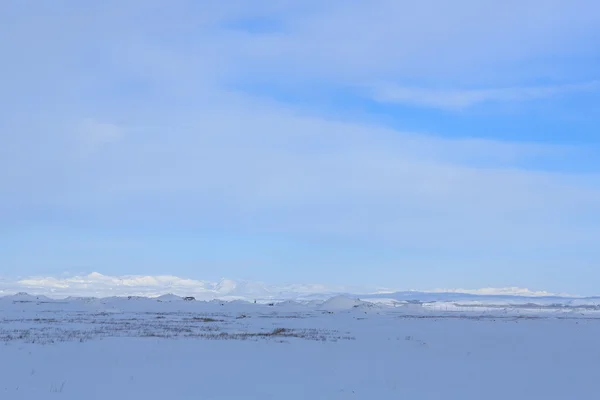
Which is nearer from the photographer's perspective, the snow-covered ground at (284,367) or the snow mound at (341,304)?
the snow-covered ground at (284,367)

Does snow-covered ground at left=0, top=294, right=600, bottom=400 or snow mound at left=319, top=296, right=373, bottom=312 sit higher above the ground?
snow mound at left=319, top=296, right=373, bottom=312

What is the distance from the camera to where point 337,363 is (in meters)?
23.8

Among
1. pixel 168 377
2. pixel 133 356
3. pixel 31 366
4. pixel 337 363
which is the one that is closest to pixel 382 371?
pixel 337 363

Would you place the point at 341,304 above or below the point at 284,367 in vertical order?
above

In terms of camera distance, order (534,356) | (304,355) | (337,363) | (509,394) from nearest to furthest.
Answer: (509,394) → (337,363) → (304,355) → (534,356)

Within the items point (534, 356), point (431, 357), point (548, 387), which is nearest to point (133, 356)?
point (431, 357)

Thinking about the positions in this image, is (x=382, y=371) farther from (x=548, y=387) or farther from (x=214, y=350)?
(x=214, y=350)

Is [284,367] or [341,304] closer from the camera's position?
[284,367]

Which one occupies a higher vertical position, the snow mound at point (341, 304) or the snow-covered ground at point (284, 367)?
the snow mound at point (341, 304)

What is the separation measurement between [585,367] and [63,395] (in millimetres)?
18548

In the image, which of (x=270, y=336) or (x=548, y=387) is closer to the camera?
(x=548, y=387)

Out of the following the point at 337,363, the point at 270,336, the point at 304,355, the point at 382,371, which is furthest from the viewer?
the point at 270,336

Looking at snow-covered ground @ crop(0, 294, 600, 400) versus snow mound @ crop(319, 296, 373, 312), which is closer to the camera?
snow-covered ground @ crop(0, 294, 600, 400)

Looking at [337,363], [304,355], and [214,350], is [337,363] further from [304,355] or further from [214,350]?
[214,350]
